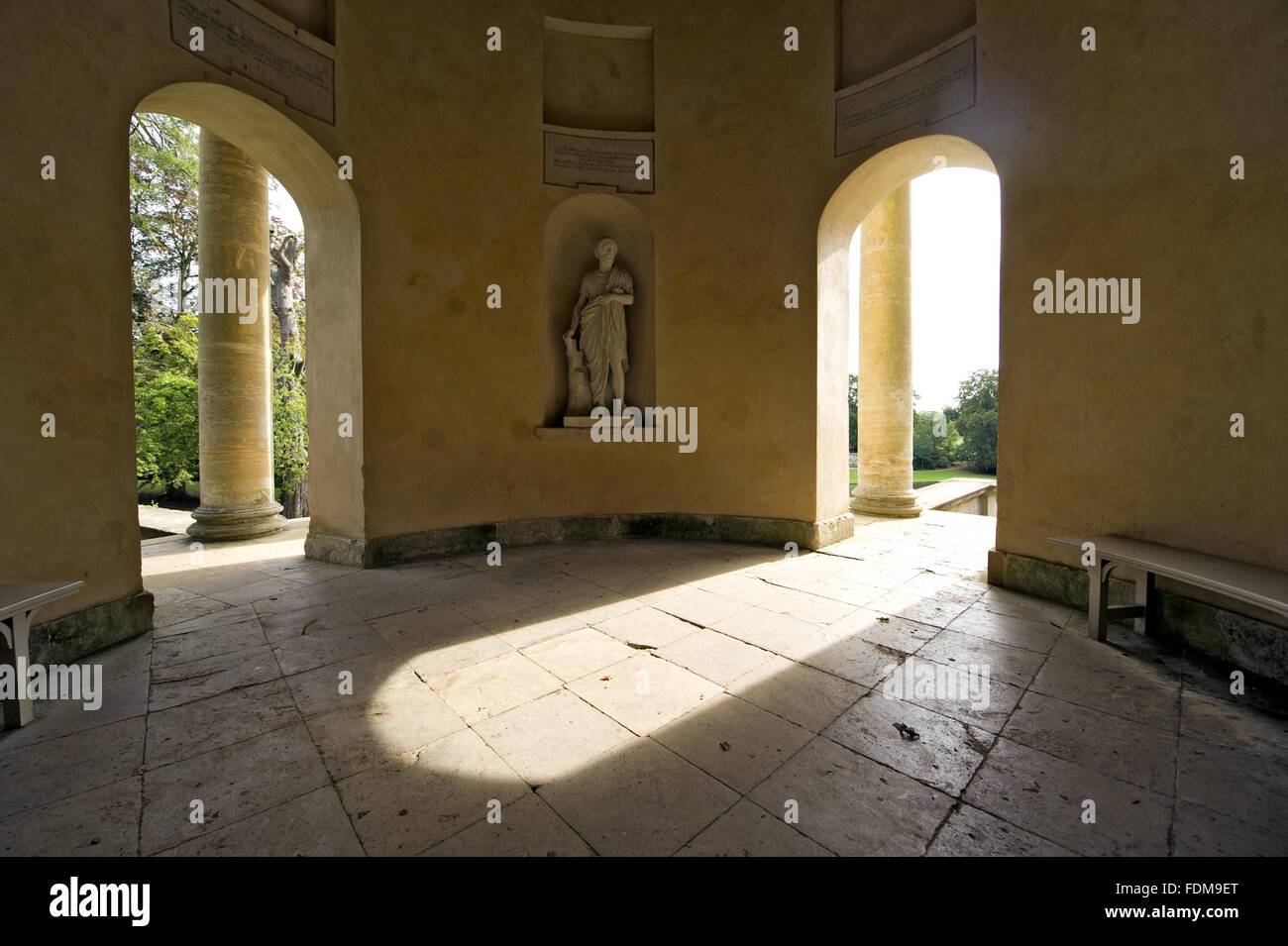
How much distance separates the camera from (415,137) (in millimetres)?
5441

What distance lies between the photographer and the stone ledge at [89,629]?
306 centimetres

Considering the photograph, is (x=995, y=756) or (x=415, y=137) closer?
(x=995, y=756)

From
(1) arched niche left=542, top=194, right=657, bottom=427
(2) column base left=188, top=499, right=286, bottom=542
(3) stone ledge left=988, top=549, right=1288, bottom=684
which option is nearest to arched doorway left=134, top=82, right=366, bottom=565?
(2) column base left=188, top=499, right=286, bottom=542

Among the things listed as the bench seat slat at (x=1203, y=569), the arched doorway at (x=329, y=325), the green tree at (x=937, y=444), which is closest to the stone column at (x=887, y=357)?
the bench seat slat at (x=1203, y=569)

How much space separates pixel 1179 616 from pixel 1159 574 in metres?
0.53

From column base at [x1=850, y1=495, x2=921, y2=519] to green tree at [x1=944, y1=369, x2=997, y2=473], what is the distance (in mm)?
21866

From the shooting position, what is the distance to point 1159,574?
10.4 feet

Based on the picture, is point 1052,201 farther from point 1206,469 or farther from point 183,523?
point 183,523

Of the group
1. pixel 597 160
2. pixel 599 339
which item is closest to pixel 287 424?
pixel 599 339

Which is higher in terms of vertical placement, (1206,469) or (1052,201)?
(1052,201)

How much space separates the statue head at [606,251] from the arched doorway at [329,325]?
2.59 meters

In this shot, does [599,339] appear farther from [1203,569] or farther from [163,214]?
[163,214]
